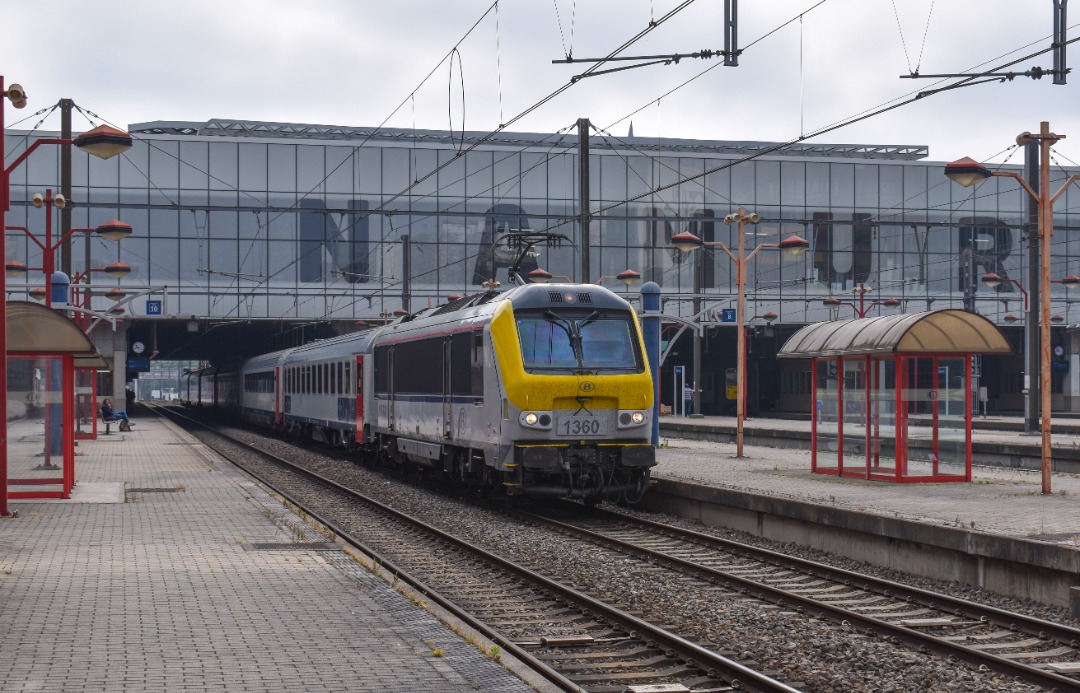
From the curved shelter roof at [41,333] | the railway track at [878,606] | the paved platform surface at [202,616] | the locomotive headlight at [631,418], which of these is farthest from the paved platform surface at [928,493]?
the curved shelter roof at [41,333]

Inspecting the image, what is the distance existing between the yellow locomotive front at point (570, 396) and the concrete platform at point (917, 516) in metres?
1.52

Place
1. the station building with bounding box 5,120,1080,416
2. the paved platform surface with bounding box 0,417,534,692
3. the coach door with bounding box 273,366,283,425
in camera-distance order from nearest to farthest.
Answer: the paved platform surface with bounding box 0,417,534,692, the coach door with bounding box 273,366,283,425, the station building with bounding box 5,120,1080,416

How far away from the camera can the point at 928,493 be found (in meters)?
19.1

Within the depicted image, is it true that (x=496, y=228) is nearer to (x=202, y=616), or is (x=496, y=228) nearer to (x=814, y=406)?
(x=814, y=406)

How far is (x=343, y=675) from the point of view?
8.34 metres

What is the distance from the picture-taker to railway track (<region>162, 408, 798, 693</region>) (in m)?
9.25

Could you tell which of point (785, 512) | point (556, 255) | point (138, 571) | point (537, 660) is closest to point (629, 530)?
point (785, 512)

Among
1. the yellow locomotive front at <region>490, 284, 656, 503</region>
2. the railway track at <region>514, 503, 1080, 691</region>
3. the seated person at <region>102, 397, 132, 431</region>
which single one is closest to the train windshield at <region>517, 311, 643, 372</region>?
the yellow locomotive front at <region>490, 284, 656, 503</region>

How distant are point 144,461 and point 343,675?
25304mm

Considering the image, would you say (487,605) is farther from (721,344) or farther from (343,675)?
(721,344)

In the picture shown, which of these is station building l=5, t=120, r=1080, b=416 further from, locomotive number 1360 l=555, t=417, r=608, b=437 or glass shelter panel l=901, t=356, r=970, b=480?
locomotive number 1360 l=555, t=417, r=608, b=437

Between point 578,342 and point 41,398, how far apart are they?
8.38m

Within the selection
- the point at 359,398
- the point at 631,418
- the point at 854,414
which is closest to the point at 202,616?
the point at 631,418

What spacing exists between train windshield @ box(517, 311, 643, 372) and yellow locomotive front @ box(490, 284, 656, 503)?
0.05 feet
